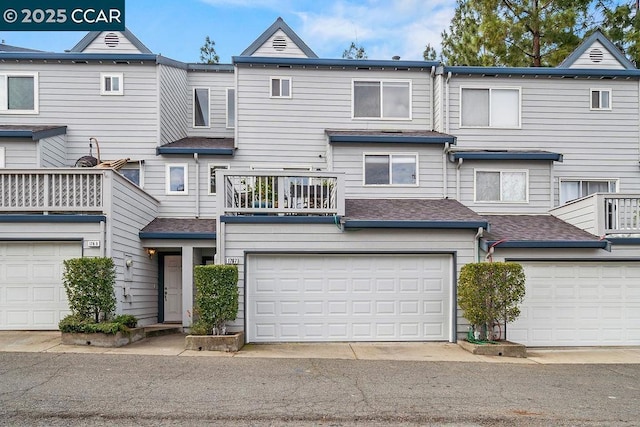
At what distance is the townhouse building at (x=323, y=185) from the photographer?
487 inches

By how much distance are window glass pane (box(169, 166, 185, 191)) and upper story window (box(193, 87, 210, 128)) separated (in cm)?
272

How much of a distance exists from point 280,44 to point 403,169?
517 cm

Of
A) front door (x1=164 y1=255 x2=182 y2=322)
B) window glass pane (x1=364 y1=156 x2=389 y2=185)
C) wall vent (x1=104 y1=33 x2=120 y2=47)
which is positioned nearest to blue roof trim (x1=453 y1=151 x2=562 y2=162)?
Answer: window glass pane (x1=364 y1=156 x2=389 y2=185)

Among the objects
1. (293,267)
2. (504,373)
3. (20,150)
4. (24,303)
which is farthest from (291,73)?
(504,373)

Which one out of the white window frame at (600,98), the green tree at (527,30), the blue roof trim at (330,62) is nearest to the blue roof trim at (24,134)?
the blue roof trim at (330,62)

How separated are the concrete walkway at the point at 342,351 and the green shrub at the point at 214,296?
2.18 ft

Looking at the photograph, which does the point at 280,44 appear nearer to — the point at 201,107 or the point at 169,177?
the point at 201,107

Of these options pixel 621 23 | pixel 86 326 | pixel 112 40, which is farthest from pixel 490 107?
pixel 86 326

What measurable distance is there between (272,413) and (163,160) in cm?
1069

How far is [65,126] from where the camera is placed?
15.8 meters

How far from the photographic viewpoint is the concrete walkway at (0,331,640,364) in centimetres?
1047

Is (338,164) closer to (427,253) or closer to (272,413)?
(427,253)

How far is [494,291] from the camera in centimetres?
1145

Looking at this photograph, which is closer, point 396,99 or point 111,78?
point 111,78
